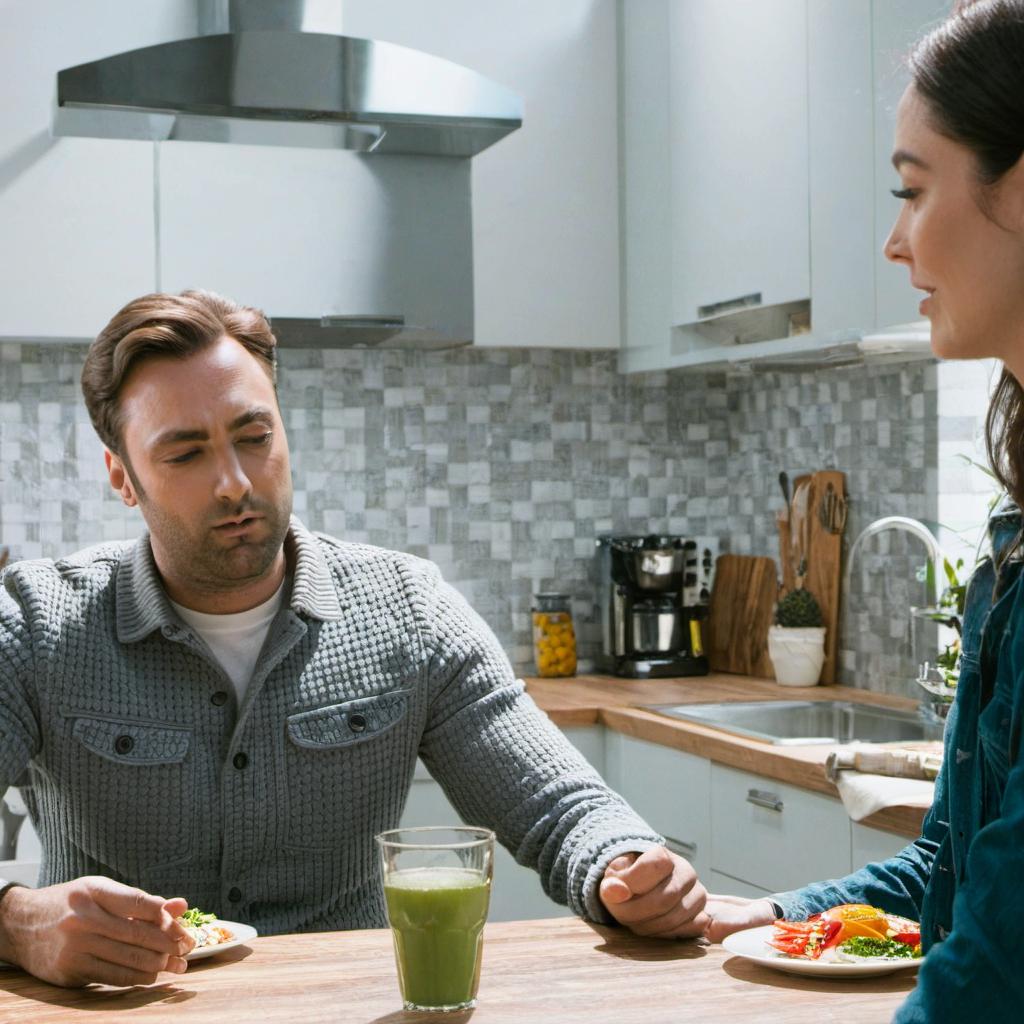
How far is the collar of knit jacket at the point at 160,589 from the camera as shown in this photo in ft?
5.92

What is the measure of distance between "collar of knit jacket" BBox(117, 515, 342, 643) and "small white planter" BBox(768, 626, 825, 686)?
70.8 inches

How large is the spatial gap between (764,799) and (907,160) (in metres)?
1.82

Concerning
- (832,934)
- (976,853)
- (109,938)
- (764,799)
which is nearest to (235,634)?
(109,938)

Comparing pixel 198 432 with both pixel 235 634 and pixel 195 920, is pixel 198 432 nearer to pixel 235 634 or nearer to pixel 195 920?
pixel 235 634

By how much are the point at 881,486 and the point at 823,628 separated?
1.18ft

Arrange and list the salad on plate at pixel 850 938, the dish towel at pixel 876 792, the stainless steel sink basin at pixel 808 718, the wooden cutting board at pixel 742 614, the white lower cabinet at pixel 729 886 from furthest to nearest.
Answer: the wooden cutting board at pixel 742 614, the stainless steel sink basin at pixel 808 718, the white lower cabinet at pixel 729 886, the dish towel at pixel 876 792, the salad on plate at pixel 850 938

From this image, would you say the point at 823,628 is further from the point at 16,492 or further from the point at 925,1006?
the point at 925,1006

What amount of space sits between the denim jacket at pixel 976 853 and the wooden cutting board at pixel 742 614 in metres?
2.37

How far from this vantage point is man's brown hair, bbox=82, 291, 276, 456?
1.85 m

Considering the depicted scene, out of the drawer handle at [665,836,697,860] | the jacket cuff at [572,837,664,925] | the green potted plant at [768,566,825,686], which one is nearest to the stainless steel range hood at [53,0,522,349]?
the green potted plant at [768,566,825,686]

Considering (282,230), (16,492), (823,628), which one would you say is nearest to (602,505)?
(823,628)

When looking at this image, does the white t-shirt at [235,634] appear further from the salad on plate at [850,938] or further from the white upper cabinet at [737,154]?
the white upper cabinet at [737,154]

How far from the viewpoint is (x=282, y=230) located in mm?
3395

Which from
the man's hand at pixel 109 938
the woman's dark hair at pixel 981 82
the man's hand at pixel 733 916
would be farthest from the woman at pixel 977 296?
the man's hand at pixel 109 938
